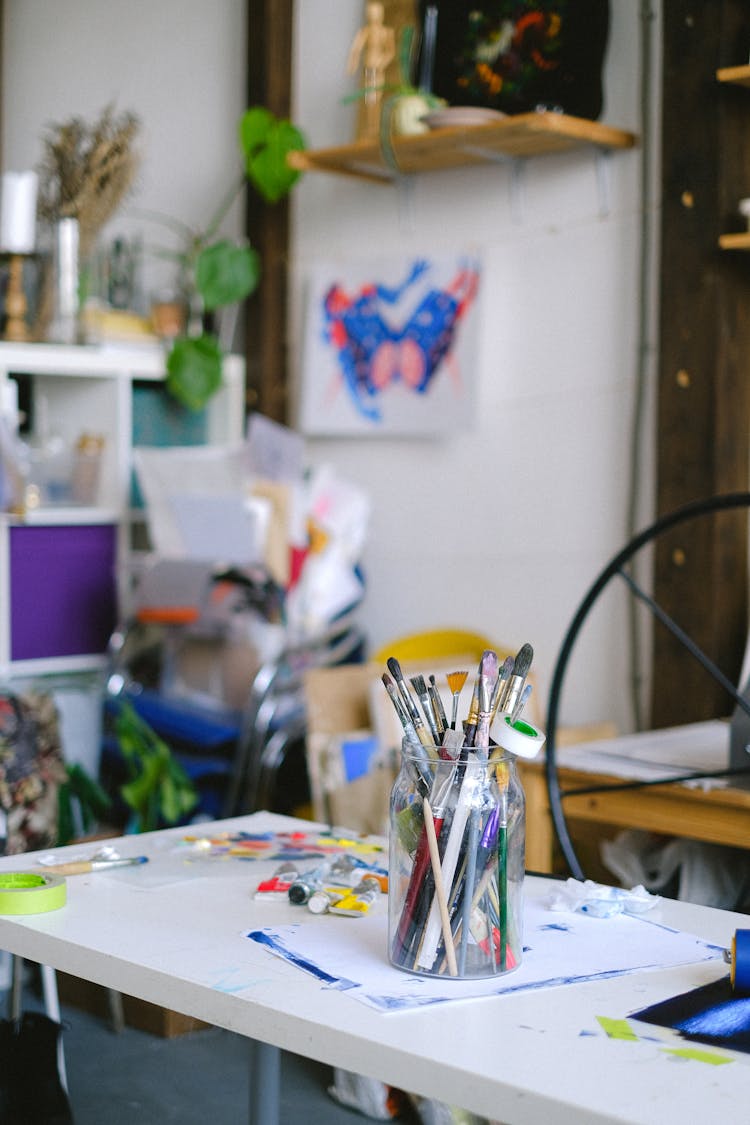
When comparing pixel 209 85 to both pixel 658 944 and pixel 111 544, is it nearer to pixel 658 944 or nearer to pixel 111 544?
pixel 111 544

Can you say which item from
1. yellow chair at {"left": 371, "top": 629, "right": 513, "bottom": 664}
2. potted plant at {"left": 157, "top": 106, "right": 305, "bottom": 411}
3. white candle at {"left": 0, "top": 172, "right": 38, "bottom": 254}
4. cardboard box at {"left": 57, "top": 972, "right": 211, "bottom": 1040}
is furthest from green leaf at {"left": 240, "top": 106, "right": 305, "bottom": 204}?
cardboard box at {"left": 57, "top": 972, "right": 211, "bottom": 1040}

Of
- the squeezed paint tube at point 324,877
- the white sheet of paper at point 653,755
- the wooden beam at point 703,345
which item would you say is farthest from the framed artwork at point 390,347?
the squeezed paint tube at point 324,877

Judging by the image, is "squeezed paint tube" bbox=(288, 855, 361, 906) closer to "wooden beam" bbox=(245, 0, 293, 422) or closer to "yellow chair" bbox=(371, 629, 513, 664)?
"yellow chair" bbox=(371, 629, 513, 664)

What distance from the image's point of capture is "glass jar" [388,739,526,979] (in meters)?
1.41

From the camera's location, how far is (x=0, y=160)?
508 cm

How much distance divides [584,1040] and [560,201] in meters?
2.51

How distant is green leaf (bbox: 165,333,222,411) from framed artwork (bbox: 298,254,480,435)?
0.81ft

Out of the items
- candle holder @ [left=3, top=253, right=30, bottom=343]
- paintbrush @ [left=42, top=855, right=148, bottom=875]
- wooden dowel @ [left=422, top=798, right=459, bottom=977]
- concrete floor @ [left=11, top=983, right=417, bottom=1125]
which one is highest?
candle holder @ [left=3, top=253, right=30, bottom=343]

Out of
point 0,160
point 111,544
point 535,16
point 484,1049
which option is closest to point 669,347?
point 535,16

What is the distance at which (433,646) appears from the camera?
3.66m

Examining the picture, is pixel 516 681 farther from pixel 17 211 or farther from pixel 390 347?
pixel 17 211

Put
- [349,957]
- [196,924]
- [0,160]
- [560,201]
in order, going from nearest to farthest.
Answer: [349,957], [196,924], [560,201], [0,160]

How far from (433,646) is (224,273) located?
1.17 m

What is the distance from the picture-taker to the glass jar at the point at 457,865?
4.63ft
